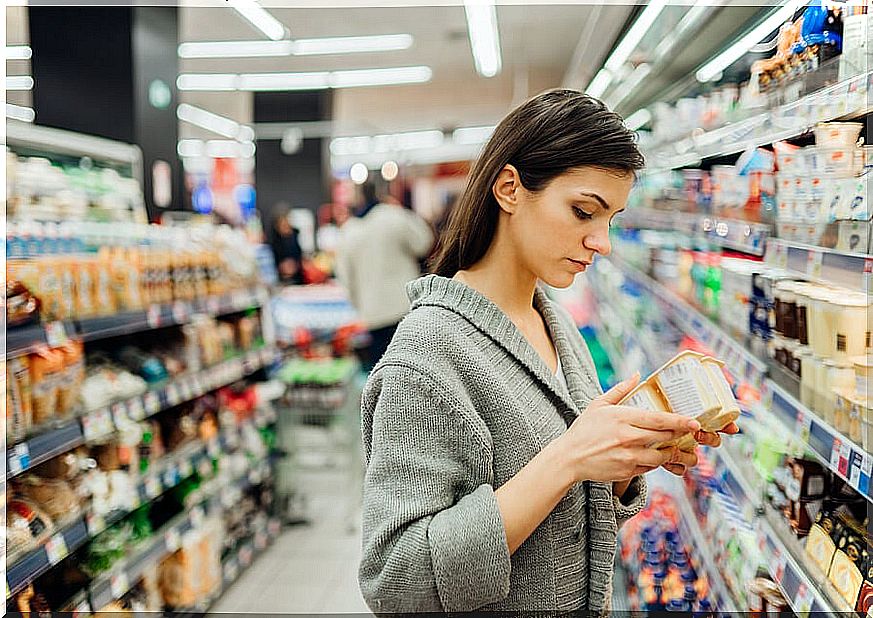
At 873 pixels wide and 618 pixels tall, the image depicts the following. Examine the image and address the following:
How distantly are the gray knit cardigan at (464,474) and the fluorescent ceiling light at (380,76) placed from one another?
9.96 meters

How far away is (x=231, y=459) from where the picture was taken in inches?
166

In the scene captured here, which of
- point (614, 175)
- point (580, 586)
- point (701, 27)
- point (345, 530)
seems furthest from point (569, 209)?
point (345, 530)

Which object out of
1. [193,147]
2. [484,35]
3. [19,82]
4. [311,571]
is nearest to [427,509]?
[311,571]

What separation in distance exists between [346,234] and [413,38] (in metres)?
4.38

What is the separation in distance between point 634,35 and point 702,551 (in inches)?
91.0

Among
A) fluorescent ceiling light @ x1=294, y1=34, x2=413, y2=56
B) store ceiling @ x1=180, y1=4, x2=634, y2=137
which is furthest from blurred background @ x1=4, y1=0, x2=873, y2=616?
fluorescent ceiling light @ x1=294, y1=34, x2=413, y2=56

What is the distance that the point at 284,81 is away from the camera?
10.9m

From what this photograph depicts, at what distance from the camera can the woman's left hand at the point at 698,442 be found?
1.36 m

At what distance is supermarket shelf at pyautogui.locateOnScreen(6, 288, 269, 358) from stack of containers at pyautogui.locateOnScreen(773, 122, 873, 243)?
6.74 ft

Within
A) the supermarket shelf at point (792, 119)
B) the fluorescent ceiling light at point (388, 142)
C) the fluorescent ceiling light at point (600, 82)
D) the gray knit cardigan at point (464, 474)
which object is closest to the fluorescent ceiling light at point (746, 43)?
the supermarket shelf at point (792, 119)

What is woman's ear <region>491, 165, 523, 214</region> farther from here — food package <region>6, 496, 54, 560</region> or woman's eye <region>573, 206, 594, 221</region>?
food package <region>6, 496, 54, 560</region>

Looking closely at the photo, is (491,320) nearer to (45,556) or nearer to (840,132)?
(840,132)

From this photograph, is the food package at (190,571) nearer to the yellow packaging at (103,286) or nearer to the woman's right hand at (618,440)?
the yellow packaging at (103,286)

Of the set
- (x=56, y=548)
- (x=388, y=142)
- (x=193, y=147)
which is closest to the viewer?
(x=56, y=548)
